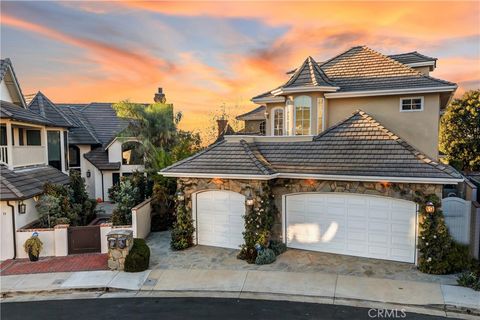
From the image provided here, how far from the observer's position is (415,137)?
578 inches

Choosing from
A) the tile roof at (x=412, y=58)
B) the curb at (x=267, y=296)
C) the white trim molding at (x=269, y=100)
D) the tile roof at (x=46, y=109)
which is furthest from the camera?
the tile roof at (x=46, y=109)

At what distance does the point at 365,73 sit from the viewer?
54.4ft

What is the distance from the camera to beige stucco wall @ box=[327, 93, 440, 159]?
14375 millimetres

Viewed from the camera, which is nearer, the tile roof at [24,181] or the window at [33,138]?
the tile roof at [24,181]

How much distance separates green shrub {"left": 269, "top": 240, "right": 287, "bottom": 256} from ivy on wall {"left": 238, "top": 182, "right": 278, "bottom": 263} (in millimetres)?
403

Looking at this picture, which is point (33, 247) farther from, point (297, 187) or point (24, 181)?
point (297, 187)

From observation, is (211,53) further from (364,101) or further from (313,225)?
(313,225)

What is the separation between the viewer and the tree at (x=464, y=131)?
103 ft

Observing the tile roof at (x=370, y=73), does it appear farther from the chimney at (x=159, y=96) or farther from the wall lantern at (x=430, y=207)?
the chimney at (x=159, y=96)

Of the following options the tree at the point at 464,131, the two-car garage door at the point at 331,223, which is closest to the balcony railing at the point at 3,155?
the two-car garage door at the point at 331,223

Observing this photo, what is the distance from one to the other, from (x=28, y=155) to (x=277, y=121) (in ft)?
44.3

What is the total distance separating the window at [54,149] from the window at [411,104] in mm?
20025

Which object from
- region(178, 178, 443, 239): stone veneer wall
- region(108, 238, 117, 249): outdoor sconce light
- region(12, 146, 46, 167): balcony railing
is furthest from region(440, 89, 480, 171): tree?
region(12, 146, 46, 167): balcony railing

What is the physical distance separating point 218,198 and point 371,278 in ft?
20.6
